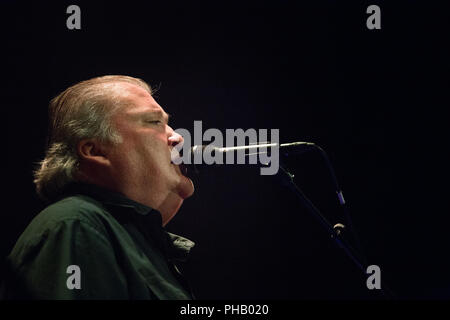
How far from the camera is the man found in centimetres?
103

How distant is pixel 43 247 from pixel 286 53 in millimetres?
2426

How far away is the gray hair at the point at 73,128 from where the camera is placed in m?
1.64

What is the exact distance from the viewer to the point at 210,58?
2809mm

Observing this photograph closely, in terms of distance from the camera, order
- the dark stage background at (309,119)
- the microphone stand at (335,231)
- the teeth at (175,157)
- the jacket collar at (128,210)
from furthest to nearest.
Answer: the dark stage background at (309,119) < the teeth at (175,157) < the microphone stand at (335,231) < the jacket collar at (128,210)

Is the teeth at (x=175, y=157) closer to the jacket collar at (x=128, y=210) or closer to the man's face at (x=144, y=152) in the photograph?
the man's face at (x=144, y=152)

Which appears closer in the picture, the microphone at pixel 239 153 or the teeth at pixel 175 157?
the microphone at pixel 239 153

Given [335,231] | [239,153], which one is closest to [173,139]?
[239,153]

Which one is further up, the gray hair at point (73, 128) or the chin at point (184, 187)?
the gray hair at point (73, 128)

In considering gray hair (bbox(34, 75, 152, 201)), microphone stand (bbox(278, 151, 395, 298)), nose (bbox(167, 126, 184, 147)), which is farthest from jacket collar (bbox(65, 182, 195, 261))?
microphone stand (bbox(278, 151, 395, 298))

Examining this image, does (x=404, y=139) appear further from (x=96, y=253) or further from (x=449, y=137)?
(x=96, y=253)

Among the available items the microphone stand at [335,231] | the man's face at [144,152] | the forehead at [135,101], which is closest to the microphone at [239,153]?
the microphone stand at [335,231]

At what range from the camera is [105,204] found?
4.66 ft
